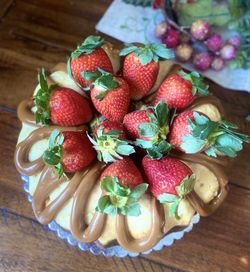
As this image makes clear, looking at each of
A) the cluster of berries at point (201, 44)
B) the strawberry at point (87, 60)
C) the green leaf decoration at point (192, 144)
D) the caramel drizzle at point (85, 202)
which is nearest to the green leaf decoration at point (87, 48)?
the strawberry at point (87, 60)

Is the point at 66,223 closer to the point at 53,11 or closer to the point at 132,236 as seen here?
the point at 132,236

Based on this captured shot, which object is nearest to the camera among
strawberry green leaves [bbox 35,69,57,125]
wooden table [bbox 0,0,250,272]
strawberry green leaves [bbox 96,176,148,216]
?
strawberry green leaves [bbox 96,176,148,216]

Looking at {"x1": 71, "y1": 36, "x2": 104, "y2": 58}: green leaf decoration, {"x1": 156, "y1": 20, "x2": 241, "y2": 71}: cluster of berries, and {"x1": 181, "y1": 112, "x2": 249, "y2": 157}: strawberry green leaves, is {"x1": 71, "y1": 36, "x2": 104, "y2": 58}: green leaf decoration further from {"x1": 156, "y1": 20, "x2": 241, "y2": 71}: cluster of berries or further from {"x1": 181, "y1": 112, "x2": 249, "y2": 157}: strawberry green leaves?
{"x1": 156, "y1": 20, "x2": 241, "y2": 71}: cluster of berries

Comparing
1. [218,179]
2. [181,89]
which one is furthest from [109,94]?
[218,179]

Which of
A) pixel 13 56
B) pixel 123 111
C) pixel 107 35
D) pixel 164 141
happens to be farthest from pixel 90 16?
pixel 164 141

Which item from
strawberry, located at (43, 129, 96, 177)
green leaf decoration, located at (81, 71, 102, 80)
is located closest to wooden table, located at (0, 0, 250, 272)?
strawberry, located at (43, 129, 96, 177)

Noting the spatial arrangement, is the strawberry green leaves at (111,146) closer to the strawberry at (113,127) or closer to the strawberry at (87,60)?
the strawberry at (113,127)

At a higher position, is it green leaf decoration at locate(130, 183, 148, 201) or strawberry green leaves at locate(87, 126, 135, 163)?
strawberry green leaves at locate(87, 126, 135, 163)
